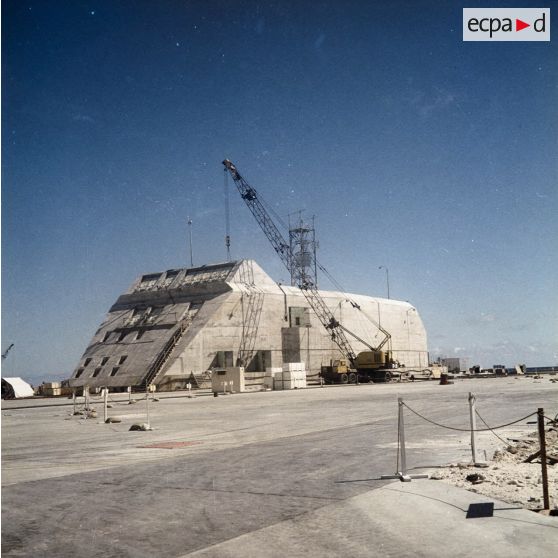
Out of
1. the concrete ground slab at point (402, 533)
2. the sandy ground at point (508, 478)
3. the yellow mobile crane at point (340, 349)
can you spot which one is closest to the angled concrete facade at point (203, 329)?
the yellow mobile crane at point (340, 349)

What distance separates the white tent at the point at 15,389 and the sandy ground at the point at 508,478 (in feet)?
200

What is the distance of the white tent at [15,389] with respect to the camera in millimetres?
64312

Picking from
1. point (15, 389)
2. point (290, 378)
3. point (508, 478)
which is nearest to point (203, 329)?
point (290, 378)

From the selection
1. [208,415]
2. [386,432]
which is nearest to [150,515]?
[386,432]

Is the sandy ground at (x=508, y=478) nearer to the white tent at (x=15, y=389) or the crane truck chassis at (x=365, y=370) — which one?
the crane truck chassis at (x=365, y=370)

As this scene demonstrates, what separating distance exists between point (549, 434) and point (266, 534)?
39.7ft

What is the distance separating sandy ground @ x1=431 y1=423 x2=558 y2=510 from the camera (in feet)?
30.9

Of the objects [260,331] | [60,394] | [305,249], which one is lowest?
[60,394]

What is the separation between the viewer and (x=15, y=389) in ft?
212

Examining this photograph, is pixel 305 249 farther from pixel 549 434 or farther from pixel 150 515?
pixel 150 515

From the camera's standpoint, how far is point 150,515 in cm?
873

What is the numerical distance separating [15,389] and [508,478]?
2491 inches

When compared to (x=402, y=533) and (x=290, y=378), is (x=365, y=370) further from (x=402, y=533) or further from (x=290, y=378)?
(x=402, y=533)

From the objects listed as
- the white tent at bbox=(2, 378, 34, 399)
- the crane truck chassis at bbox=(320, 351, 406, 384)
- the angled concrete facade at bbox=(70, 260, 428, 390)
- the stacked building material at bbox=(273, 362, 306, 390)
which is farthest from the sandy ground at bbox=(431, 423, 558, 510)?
the white tent at bbox=(2, 378, 34, 399)
